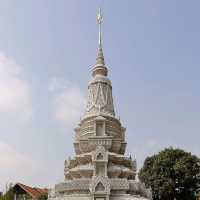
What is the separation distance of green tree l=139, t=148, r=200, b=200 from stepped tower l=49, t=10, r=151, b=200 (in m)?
8.75

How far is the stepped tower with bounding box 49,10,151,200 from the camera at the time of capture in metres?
33.4

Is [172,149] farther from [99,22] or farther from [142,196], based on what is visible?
[99,22]

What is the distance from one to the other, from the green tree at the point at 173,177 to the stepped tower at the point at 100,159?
8.75m

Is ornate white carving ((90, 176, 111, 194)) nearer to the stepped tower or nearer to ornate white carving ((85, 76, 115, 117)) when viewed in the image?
the stepped tower

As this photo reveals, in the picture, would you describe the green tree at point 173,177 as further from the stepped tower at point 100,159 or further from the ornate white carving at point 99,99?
the ornate white carving at point 99,99

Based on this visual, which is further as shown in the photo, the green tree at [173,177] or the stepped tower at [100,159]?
the green tree at [173,177]

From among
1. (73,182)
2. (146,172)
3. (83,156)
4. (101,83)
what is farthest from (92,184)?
(146,172)

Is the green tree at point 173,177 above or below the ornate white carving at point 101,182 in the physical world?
above

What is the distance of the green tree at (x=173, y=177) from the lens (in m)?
46.3

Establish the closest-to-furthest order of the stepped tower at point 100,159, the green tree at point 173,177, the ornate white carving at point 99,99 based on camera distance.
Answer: the stepped tower at point 100,159
the ornate white carving at point 99,99
the green tree at point 173,177

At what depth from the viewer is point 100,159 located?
3559cm

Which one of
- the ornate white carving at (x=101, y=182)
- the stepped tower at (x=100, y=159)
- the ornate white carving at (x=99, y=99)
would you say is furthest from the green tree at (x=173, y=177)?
the ornate white carving at (x=101, y=182)

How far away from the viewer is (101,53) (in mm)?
44812

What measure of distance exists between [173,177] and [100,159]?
14989 millimetres
